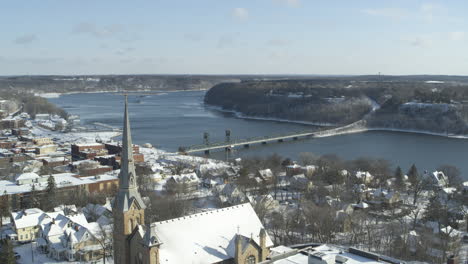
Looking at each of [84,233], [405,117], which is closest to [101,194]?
[84,233]

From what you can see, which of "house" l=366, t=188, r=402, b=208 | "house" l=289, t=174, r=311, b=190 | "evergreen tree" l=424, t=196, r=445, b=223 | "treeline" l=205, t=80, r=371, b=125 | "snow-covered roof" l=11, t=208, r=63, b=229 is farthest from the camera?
"treeline" l=205, t=80, r=371, b=125

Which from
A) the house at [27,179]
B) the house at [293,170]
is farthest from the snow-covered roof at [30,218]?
the house at [293,170]

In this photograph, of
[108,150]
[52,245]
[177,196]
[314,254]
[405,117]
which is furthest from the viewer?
[405,117]

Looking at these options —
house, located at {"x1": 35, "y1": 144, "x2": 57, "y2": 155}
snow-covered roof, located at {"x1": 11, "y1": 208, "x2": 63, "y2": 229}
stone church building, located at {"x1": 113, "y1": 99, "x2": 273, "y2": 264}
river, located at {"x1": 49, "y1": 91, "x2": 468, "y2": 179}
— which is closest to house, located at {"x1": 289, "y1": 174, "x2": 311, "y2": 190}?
river, located at {"x1": 49, "y1": 91, "x2": 468, "y2": 179}

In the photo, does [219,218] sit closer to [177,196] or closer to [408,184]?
[177,196]

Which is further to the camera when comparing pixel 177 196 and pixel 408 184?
pixel 408 184

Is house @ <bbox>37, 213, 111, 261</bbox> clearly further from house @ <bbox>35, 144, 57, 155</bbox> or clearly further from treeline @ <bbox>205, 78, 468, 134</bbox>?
treeline @ <bbox>205, 78, 468, 134</bbox>

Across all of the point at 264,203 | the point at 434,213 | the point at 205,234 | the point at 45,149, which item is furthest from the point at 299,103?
the point at 205,234

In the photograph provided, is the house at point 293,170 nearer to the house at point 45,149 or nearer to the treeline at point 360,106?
the house at point 45,149

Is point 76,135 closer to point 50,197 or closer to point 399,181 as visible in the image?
point 50,197
